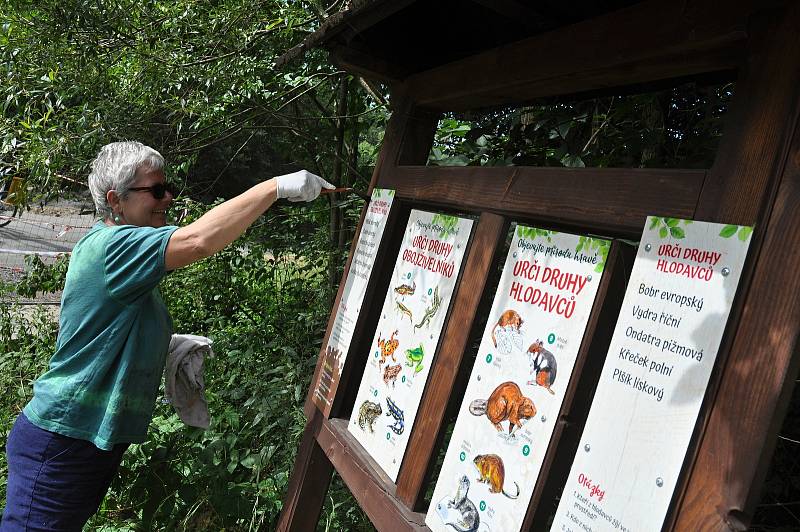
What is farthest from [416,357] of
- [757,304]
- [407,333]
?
[757,304]

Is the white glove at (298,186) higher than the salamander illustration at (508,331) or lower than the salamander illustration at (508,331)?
higher

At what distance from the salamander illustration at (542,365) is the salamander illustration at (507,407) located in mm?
49

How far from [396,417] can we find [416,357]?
0.19 meters

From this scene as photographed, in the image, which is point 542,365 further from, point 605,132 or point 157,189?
point 157,189

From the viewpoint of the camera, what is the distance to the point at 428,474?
170 cm

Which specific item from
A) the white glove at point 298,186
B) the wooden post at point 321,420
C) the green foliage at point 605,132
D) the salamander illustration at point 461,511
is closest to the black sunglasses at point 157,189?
the white glove at point 298,186

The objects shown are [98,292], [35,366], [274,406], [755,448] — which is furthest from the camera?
[35,366]

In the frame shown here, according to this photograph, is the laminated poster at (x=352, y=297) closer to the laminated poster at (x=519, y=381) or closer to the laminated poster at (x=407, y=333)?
the laminated poster at (x=407, y=333)

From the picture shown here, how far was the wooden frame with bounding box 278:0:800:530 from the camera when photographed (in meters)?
0.99

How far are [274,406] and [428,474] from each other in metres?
1.92

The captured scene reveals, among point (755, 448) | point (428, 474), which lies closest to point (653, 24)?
point (755, 448)

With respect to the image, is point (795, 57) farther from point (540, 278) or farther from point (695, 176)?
point (540, 278)

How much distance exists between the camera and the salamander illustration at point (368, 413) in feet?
6.48

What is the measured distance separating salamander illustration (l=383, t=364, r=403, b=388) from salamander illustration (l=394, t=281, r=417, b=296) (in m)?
0.22
